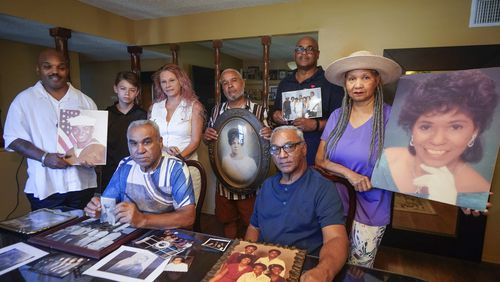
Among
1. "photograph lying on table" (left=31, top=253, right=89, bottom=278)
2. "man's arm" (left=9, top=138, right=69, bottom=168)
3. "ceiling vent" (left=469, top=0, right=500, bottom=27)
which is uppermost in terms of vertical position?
"ceiling vent" (left=469, top=0, right=500, bottom=27)

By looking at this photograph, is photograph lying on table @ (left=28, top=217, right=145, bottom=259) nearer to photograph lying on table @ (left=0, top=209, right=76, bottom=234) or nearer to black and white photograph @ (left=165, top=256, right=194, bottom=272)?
photograph lying on table @ (left=0, top=209, right=76, bottom=234)

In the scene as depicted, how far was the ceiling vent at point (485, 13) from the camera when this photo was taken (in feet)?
7.18

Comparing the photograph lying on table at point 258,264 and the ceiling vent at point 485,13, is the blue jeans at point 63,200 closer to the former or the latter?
the photograph lying on table at point 258,264

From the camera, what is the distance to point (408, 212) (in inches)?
114

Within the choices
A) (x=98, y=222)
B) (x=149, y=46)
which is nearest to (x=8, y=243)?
(x=98, y=222)

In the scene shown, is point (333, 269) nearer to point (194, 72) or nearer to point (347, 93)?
point (347, 93)

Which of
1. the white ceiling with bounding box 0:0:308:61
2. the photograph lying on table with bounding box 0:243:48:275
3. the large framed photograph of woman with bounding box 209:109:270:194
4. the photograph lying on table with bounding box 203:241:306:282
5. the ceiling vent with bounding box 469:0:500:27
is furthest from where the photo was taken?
the white ceiling with bounding box 0:0:308:61

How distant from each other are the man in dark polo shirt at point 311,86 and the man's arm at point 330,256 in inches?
37.9

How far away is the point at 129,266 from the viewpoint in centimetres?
93

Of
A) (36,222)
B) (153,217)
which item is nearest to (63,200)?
(36,222)

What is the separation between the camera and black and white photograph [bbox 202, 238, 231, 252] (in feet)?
3.42

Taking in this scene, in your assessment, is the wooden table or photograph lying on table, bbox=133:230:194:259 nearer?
the wooden table

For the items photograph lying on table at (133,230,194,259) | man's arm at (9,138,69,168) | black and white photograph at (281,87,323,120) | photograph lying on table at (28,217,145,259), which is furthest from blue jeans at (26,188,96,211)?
black and white photograph at (281,87,323,120)

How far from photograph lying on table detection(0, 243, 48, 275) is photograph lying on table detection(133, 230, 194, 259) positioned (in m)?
0.35
